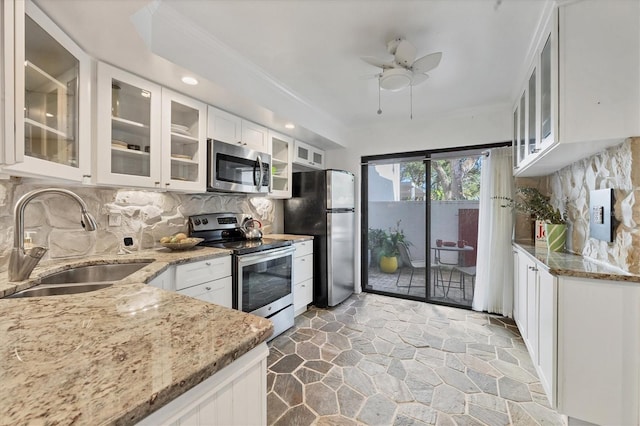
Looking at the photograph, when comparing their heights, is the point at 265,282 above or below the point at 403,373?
above

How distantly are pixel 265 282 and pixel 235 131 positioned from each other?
153cm

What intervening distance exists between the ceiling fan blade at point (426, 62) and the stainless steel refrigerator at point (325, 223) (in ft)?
5.40

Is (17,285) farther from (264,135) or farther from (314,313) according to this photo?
(314,313)

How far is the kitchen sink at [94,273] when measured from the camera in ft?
5.26

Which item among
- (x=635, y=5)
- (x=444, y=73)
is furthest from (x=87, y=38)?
(x=635, y=5)

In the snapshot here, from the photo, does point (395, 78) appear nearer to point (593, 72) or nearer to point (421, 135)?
point (593, 72)

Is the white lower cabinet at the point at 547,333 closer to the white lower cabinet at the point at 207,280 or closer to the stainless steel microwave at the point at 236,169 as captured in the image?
the white lower cabinet at the point at 207,280

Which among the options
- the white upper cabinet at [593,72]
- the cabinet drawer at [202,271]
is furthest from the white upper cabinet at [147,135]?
the white upper cabinet at [593,72]

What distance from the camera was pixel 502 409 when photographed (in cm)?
177

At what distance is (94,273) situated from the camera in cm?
177

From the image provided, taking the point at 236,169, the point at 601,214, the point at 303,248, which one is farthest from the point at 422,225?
the point at 236,169

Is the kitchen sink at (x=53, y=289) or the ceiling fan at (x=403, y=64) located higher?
the ceiling fan at (x=403, y=64)

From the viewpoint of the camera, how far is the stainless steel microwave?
2.46 meters

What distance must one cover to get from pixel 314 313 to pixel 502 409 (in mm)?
2037
